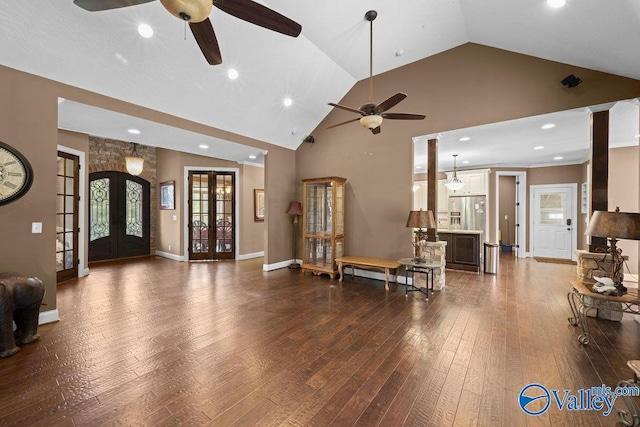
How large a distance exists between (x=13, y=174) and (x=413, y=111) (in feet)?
18.0

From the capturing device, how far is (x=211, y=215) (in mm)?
7176

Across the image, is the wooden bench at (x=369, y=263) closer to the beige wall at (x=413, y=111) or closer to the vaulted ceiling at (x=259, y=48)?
the beige wall at (x=413, y=111)

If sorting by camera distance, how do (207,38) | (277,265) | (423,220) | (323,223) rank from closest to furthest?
(207,38) → (423,220) → (323,223) → (277,265)

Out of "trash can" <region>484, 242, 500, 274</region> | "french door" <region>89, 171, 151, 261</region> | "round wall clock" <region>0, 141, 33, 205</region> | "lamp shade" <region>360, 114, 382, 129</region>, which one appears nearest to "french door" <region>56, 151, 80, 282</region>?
"french door" <region>89, 171, 151, 261</region>

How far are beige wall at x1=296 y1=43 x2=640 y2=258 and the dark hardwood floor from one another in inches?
59.5

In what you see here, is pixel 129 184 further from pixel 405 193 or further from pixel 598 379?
pixel 598 379

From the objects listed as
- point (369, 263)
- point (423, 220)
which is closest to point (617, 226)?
point (423, 220)

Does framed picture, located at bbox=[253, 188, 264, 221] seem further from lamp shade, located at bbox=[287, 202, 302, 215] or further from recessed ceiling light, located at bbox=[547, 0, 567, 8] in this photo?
recessed ceiling light, located at bbox=[547, 0, 567, 8]

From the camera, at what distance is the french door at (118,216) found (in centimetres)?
657

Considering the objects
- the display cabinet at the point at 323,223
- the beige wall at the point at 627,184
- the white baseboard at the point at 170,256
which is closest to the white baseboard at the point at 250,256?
the white baseboard at the point at 170,256

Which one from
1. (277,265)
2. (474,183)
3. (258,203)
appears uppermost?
(474,183)

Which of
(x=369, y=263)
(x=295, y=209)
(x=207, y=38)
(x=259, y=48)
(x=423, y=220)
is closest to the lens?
(x=207, y=38)

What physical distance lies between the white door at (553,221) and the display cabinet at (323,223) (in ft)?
20.9

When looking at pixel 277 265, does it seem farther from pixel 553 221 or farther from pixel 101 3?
pixel 553 221
